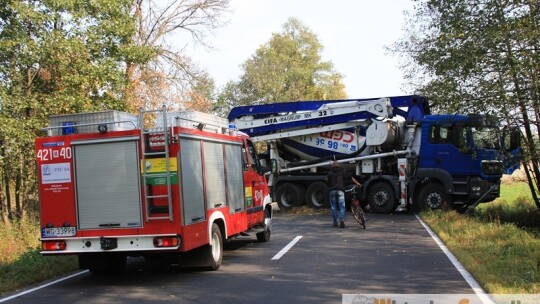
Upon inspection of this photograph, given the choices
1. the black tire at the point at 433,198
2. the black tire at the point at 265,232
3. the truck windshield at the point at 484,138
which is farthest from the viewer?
the black tire at the point at 433,198

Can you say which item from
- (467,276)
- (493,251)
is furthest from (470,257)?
(467,276)

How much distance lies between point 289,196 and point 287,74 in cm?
3402

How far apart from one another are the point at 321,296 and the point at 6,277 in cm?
512

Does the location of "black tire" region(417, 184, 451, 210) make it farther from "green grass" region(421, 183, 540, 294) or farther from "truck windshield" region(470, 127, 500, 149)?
"truck windshield" region(470, 127, 500, 149)

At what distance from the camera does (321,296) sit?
7.05m

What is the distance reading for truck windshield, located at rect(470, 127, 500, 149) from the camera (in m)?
16.1

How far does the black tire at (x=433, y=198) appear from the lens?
59.0 feet

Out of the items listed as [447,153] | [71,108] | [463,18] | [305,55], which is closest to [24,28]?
[71,108]

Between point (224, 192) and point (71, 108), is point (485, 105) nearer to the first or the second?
point (224, 192)

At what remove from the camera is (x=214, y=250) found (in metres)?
9.17

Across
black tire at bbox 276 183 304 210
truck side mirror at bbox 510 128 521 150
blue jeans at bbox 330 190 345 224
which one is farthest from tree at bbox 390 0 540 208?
black tire at bbox 276 183 304 210

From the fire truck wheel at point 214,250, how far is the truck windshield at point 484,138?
9.74 metres

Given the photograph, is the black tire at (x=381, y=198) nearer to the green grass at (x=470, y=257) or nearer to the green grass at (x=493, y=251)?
the green grass at (x=493, y=251)

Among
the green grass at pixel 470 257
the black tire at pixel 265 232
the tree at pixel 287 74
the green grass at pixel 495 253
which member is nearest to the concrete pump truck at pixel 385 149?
the green grass at pixel 470 257
